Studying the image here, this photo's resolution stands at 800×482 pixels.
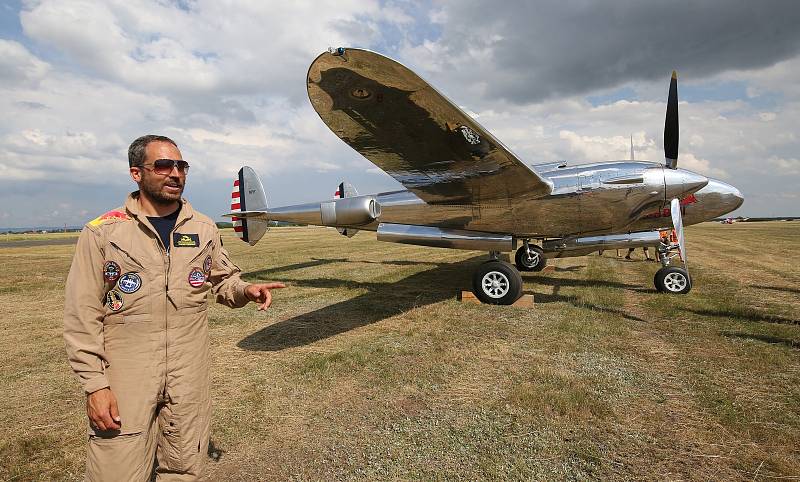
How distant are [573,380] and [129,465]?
3.68 meters

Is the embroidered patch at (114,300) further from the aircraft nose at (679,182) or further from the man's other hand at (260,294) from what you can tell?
the aircraft nose at (679,182)

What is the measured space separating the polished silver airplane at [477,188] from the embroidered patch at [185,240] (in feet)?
8.61

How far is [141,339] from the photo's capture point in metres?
1.84

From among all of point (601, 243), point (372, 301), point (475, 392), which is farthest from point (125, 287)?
point (601, 243)

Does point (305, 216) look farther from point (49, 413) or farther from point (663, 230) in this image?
point (663, 230)

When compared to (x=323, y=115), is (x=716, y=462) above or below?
below

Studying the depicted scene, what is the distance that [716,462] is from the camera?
2611mm

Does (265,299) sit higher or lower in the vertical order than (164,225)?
lower

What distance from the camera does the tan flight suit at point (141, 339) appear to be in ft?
5.69

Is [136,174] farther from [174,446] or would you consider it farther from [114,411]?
[174,446]

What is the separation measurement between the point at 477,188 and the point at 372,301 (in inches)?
125

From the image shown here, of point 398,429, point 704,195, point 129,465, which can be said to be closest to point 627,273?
point 704,195

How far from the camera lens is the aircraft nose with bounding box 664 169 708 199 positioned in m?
7.06

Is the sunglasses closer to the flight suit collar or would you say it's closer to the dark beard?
the dark beard
